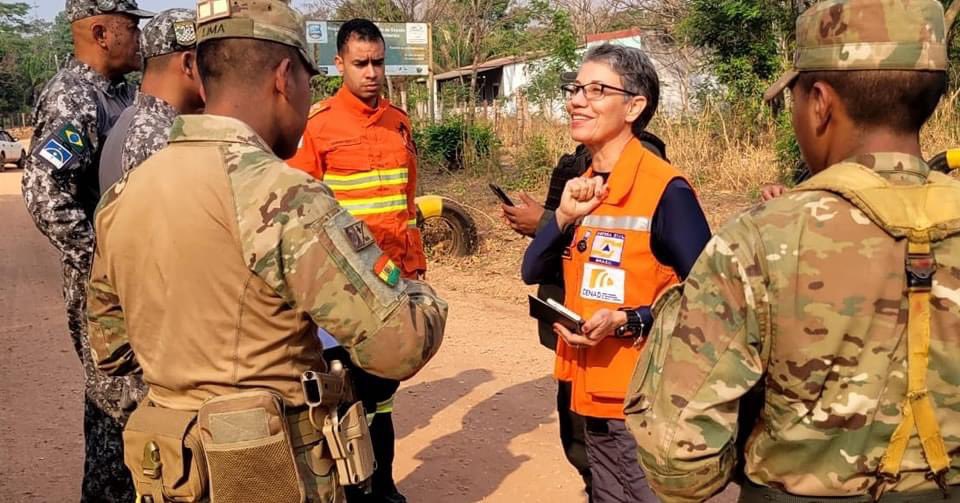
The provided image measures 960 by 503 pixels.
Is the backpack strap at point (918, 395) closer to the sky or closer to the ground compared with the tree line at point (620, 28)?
closer to the ground

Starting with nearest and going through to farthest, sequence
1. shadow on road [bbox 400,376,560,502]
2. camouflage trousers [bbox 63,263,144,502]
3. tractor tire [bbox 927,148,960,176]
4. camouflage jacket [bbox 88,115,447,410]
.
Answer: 1. camouflage jacket [bbox 88,115,447,410]
2. camouflage trousers [bbox 63,263,144,502]
3. tractor tire [bbox 927,148,960,176]
4. shadow on road [bbox 400,376,560,502]

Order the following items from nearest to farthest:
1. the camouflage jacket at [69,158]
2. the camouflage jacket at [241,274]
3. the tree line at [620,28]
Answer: the camouflage jacket at [241,274] → the camouflage jacket at [69,158] → the tree line at [620,28]

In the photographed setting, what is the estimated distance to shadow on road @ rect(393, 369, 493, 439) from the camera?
5.43 metres

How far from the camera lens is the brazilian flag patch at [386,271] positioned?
6.53 ft

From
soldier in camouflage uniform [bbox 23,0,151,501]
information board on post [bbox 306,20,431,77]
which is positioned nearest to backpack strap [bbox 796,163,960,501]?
soldier in camouflage uniform [bbox 23,0,151,501]

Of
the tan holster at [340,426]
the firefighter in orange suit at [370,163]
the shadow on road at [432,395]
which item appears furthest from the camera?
the shadow on road at [432,395]

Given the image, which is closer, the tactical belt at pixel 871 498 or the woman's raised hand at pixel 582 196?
the tactical belt at pixel 871 498

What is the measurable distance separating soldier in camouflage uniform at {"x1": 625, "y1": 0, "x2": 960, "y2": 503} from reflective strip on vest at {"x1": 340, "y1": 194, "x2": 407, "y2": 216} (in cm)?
267

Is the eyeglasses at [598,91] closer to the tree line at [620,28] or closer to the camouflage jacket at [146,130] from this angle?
the camouflage jacket at [146,130]

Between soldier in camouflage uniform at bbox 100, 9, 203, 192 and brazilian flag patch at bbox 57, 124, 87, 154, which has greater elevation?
soldier in camouflage uniform at bbox 100, 9, 203, 192

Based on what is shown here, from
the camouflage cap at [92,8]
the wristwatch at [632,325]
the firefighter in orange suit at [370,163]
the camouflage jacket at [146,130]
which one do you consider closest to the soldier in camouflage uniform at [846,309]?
the wristwatch at [632,325]

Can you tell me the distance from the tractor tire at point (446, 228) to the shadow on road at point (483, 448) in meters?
3.54

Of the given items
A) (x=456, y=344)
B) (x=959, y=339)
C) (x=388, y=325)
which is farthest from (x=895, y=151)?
(x=456, y=344)

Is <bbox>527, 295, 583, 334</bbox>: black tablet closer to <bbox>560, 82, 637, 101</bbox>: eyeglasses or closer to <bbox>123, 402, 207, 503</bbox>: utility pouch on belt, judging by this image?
<bbox>560, 82, 637, 101</bbox>: eyeglasses
